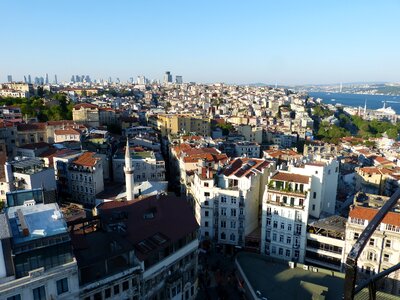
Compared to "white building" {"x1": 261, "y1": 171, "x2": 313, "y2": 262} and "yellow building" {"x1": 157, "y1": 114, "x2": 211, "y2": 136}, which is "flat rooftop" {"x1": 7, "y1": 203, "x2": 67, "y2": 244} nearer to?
"white building" {"x1": 261, "y1": 171, "x2": 313, "y2": 262}

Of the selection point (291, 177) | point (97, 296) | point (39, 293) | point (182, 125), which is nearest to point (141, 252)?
point (97, 296)

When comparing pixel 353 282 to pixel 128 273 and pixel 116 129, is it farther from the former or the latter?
pixel 116 129

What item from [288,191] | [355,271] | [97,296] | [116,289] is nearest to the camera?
[355,271]

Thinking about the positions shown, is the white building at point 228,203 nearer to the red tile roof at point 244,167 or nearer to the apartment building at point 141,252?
the red tile roof at point 244,167

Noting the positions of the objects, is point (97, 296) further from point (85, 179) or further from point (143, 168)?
Result: point (143, 168)

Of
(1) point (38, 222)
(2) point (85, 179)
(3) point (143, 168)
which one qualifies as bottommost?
(3) point (143, 168)

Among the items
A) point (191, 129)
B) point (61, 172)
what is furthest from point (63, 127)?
point (191, 129)

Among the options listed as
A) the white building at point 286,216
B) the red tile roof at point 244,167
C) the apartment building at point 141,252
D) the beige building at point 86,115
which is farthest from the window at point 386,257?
the beige building at point 86,115
